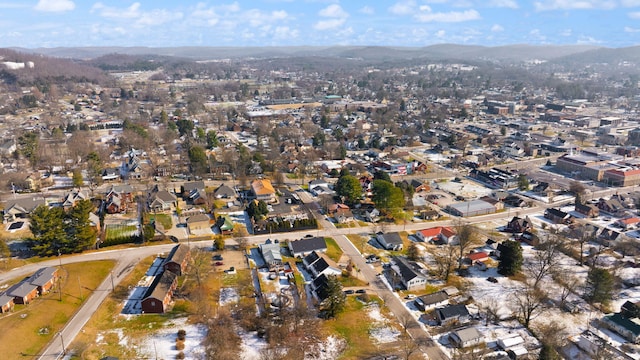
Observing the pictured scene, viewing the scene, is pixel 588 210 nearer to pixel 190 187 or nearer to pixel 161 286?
pixel 161 286

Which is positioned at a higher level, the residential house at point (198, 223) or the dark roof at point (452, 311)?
the residential house at point (198, 223)

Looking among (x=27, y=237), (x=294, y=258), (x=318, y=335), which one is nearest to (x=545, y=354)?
(x=318, y=335)

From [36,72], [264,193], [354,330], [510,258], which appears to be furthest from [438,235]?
[36,72]

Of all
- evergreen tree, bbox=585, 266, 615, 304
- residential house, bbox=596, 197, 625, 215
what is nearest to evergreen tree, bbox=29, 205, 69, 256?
evergreen tree, bbox=585, 266, 615, 304

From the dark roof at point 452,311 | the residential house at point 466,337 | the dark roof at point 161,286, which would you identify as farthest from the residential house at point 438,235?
the dark roof at point 161,286

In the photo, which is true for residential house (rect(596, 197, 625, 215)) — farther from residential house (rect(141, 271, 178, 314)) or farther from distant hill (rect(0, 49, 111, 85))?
distant hill (rect(0, 49, 111, 85))

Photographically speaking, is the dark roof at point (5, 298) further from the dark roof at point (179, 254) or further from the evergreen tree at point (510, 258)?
the evergreen tree at point (510, 258)
